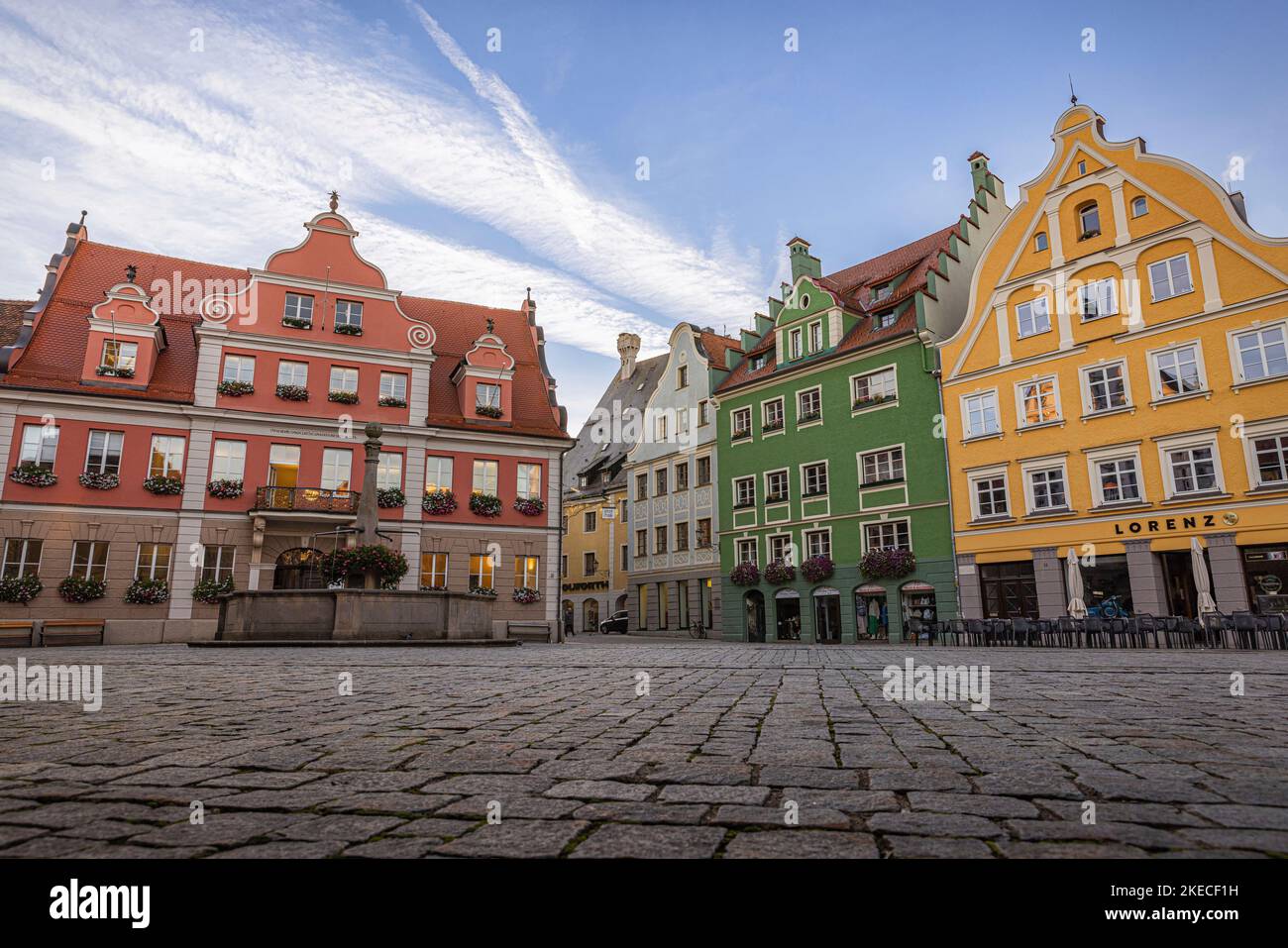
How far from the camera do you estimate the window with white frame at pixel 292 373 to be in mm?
29422

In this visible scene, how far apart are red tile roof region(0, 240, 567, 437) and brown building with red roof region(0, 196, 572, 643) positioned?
81mm

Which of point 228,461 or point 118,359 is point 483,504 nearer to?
point 228,461

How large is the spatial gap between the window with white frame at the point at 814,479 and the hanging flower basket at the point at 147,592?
23.2m

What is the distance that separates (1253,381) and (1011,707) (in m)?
A: 21.6

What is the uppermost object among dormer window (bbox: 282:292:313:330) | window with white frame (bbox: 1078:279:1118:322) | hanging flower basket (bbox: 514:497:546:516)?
dormer window (bbox: 282:292:313:330)

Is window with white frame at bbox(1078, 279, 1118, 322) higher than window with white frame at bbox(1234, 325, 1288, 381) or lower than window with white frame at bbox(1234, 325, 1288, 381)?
higher

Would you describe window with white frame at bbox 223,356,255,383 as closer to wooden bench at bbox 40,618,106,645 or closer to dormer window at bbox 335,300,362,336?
dormer window at bbox 335,300,362,336

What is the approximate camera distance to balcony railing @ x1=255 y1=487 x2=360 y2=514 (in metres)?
27.5

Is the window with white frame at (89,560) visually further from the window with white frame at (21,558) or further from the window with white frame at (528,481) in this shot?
the window with white frame at (528,481)

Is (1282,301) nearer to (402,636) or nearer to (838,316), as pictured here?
(838,316)

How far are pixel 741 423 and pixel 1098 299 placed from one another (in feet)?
50.4

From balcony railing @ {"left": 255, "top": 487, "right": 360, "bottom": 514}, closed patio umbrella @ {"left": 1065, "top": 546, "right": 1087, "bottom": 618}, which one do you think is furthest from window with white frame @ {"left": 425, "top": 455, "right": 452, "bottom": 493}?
closed patio umbrella @ {"left": 1065, "top": 546, "right": 1087, "bottom": 618}

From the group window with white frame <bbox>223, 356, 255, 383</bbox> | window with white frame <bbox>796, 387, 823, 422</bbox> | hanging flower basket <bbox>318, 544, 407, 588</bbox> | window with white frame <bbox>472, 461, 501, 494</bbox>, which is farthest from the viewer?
window with white frame <bbox>796, 387, 823, 422</bbox>

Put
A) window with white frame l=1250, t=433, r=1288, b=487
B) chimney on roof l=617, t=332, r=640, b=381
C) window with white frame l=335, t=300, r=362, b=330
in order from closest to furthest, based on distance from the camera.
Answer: window with white frame l=1250, t=433, r=1288, b=487
window with white frame l=335, t=300, r=362, b=330
chimney on roof l=617, t=332, r=640, b=381
